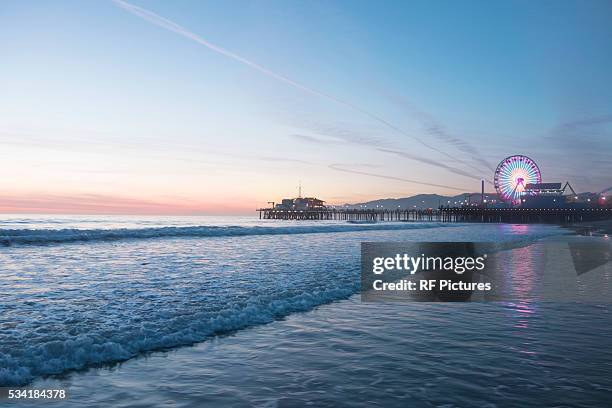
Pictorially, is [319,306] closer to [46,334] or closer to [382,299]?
[382,299]

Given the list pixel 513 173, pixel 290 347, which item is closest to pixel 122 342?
pixel 290 347

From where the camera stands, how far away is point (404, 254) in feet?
84.6

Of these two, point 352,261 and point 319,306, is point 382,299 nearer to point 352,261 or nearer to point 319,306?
point 319,306

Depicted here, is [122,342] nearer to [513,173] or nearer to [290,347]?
[290,347]

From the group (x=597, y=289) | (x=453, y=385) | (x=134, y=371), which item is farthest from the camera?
(x=597, y=289)

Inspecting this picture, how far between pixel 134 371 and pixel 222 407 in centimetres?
202

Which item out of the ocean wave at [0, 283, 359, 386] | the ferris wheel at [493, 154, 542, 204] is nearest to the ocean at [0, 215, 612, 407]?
the ocean wave at [0, 283, 359, 386]

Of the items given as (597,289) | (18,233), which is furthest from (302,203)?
(597,289)

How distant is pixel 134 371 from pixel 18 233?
43.3m

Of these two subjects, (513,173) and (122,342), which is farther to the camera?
(513,173)

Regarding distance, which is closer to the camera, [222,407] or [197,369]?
[222,407]

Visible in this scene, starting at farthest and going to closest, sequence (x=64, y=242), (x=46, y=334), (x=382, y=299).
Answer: (x=64, y=242), (x=382, y=299), (x=46, y=334)

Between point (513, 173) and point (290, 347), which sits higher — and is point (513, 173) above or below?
above

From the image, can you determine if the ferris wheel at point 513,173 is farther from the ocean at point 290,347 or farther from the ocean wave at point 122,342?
the ocean wave at point 122,342
